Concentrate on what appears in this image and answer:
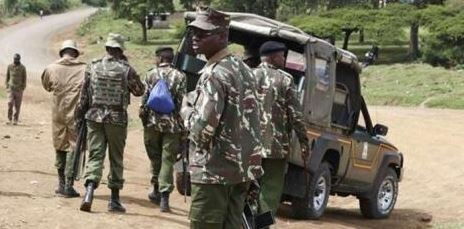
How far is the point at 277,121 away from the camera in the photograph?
7684mm

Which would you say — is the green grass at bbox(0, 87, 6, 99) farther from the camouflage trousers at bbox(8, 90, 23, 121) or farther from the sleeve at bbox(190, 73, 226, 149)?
the sleeve at bbox(190, 73, 226, 149)

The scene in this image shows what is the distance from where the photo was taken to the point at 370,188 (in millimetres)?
10805

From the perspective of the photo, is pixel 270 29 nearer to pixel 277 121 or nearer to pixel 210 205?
pixel 277 121

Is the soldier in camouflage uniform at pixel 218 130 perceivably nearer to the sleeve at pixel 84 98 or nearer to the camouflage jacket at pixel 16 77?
the sleeve at pixel 84 98

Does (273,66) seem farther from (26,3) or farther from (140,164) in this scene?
(26,3)

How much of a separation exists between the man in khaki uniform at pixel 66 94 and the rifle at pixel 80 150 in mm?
156

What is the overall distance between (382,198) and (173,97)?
385 centimetres

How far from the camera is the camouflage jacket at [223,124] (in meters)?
4.70

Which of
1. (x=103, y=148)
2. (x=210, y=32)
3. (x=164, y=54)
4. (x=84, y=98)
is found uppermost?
(x=210, y=32)

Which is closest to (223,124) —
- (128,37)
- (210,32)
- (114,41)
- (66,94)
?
(210,32)

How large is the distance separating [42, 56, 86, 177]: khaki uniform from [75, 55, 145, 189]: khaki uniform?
0.72m

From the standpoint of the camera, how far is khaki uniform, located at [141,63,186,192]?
8.67 m

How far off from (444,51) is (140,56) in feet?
48.1

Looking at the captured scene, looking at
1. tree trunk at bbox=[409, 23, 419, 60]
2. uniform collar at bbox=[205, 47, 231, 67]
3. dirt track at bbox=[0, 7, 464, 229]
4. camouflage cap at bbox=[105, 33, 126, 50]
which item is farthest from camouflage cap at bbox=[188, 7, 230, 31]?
tree trunk at bbox=[409, 23, 419, 60]
